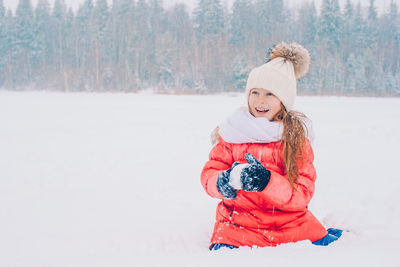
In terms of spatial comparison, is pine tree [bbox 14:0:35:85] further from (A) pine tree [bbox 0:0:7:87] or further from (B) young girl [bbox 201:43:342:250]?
(B) young girl [bbox 201:43:342:250]

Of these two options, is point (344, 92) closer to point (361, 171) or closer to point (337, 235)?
point (361, 171)

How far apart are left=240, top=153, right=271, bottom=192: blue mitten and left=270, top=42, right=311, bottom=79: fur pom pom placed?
0.80 m

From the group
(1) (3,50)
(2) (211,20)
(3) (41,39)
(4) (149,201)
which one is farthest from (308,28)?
(4) (149,201)

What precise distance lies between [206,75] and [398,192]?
97.0ft

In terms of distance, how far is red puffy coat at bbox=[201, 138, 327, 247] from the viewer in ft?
5.97

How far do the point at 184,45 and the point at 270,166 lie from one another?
120ft

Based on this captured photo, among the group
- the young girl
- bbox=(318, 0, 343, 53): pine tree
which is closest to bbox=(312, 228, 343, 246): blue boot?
A: the young girl

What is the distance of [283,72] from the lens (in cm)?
195

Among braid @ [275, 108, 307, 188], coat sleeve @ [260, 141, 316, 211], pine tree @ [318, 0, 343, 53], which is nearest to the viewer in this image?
coat sleeve @ [260, 141, 316, 211]

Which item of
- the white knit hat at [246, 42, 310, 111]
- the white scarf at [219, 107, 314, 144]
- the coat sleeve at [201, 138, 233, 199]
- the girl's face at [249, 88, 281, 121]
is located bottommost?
the coat sleeve at [201, 138, 233, 199]

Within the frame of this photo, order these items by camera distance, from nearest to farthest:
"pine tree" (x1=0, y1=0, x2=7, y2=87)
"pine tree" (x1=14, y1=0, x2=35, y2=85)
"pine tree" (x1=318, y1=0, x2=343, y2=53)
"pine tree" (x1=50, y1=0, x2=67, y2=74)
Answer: "pine tree" (x1=318, y1=0, x2=343, y2=53) → "pine tree" (x1=0, y1=0, x2=7, y2=87) → "pine tree" (x1=14, y1=0, x2=35, y2=85) → "pine tree" (x1=50, y1=0, x2=67, y2=74)

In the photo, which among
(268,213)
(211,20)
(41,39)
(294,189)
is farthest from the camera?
(41,39)

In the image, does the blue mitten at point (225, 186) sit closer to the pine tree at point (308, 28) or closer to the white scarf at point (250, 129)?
the white scarf at point (250, 129)

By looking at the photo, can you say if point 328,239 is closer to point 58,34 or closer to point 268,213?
point 268,213
